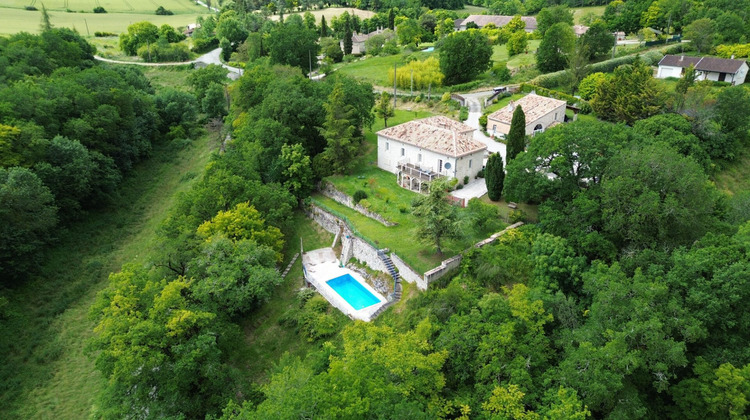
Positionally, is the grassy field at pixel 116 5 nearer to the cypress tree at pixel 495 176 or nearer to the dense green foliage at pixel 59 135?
the dense green foliage at pixel 59 135

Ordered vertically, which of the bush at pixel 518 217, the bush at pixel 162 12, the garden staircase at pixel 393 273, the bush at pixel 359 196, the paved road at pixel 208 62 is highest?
the bush at pixel 162 12

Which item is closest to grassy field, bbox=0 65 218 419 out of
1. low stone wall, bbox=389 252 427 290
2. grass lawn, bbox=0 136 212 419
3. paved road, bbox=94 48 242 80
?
grass lawn, bbox=0 136 212 419

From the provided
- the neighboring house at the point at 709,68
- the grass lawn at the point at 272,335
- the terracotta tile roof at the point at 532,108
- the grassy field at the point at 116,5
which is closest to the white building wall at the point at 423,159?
the terracotta tile roof at the point at 532,108

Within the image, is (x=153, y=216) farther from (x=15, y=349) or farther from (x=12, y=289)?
(x=15, y=349)

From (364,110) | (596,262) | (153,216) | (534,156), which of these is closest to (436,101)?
(364,110)

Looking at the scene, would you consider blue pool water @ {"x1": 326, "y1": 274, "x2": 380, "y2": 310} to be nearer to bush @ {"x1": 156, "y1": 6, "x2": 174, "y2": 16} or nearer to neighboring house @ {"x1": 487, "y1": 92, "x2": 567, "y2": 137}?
neighboring house @ {"x1": 487, "y1": 92, "x2": 567, "y2": 137}

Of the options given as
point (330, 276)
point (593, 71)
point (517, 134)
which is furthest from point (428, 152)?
point (593, 71)

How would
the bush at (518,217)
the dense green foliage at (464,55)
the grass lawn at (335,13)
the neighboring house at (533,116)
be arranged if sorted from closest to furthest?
the bush at (518,217), the neighboring house at (533,116), the dense green foliage at (464,55), the grass lawn at (335,13)
